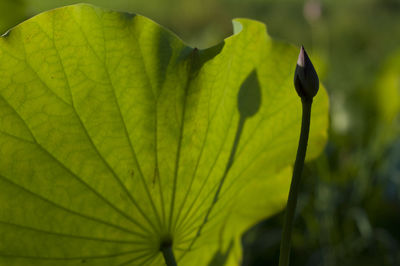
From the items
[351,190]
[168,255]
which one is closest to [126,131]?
[168,255]

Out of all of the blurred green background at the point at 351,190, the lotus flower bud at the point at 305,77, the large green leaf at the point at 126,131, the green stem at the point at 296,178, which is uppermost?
the blurred green background at the point at 351,190

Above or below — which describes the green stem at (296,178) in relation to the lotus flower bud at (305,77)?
below

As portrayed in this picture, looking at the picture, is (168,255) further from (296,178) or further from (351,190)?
(351,190)

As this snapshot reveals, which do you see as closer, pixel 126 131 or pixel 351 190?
pixel 126 131

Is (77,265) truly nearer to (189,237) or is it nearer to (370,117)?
(189,237)

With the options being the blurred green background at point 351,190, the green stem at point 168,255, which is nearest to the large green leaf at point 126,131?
the green stem at point 168,255

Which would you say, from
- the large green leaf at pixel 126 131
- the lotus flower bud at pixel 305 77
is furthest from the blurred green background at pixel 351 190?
the lotus flower bud at pixel 305 77

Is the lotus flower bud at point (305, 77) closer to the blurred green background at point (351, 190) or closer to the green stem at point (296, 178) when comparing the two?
the green stem at point (296, 178)

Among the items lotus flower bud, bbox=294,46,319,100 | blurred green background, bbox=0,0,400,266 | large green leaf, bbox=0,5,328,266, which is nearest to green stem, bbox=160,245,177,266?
large green leaf, bbox=0,5,328,266

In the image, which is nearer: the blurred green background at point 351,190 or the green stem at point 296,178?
the green stem at point 296,178
